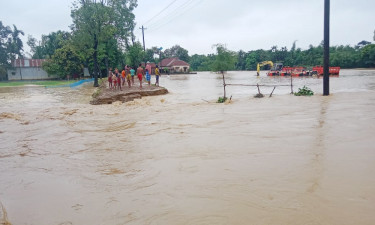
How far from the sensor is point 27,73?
48.7m

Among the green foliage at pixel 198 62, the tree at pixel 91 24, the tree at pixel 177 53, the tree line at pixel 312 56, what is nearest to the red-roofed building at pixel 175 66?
the tree line at pixel 312 56

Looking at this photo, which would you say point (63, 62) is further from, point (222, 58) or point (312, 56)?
point (312, 56)

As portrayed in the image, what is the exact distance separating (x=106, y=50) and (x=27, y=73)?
20.4 meters

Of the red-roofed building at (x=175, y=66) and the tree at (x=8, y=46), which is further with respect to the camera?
the red-roofed building at (x=175, y=66)

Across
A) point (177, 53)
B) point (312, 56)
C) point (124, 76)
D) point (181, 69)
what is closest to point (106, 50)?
point (124, 76)

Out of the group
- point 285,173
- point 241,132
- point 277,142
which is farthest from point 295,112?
point 285,173

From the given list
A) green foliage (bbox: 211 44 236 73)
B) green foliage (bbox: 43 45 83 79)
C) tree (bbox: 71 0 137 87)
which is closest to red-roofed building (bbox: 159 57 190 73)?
green foliage (bbox: 211 44 236 73)

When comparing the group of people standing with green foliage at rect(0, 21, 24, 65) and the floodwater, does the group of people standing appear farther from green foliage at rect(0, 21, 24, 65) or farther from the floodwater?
green foliage at rect(0, 21, 24, 65)

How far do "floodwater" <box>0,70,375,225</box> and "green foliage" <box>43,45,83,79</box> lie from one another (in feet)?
115

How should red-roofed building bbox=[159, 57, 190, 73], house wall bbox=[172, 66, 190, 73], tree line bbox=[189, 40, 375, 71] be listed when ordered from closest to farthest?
tree line bbox=[189, 40, 375, 71]
red-roofed building bbox=[159, 57, 190, 73]
house wall bbox=[172, 66, 190, 73]

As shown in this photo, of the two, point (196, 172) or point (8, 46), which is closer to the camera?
point (196, 172)

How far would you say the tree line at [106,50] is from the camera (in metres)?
29.3

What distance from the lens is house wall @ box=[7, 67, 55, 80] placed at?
157ft

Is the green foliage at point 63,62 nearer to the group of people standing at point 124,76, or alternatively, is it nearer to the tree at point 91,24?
the tree at point 91,24
